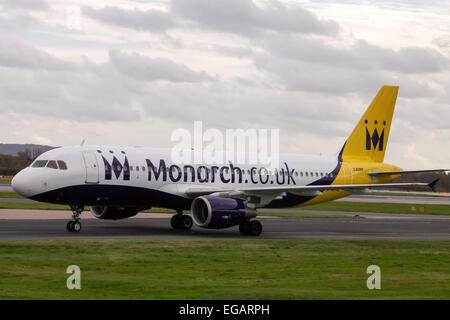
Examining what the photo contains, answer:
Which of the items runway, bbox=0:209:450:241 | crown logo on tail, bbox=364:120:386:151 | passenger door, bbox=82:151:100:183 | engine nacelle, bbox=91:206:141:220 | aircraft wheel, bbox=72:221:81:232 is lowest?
runway, bbox=0:209:450:241

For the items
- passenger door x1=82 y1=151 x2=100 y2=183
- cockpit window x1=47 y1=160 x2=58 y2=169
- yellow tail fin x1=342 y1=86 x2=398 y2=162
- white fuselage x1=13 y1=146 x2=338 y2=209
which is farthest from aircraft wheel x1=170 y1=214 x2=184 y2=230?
yellow tail fin x1=342 y1=86 x2=398 y2=162

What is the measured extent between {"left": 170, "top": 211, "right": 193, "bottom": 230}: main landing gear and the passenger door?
234 inches

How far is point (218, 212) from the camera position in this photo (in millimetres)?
34062

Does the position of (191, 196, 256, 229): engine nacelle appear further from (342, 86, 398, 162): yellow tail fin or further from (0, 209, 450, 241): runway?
(342, 86, 398, 162): yellow tail fin

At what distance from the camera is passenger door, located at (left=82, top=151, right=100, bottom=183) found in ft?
113

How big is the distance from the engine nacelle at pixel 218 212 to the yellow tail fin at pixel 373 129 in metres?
14.0

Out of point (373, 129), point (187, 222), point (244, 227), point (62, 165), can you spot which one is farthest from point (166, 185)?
point (373, 129)

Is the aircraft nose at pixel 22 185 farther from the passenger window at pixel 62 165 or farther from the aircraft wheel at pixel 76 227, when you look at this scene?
the aircraft wheel at pixel 76 227

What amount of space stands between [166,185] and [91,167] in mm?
4068

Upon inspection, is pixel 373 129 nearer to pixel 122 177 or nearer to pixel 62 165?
pixel 122 177

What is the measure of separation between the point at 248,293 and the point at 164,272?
453cm

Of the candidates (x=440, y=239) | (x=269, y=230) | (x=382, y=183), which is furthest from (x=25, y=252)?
(x=382, y=183)

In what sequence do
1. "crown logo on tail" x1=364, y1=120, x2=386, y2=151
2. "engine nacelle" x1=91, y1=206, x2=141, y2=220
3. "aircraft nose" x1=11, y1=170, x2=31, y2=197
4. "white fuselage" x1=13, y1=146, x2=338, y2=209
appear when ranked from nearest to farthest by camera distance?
"aircraft nose" x1=11, y1=170, x2=31, y2=197 < "white fuselage" x1=13, y1=146, x2=338, y2=209 < "engine nacelle" x1=91, y1=206, x2=141, y2=220 < "crown logo on tail" x1=364, y1=120, x2=386, y2=151
